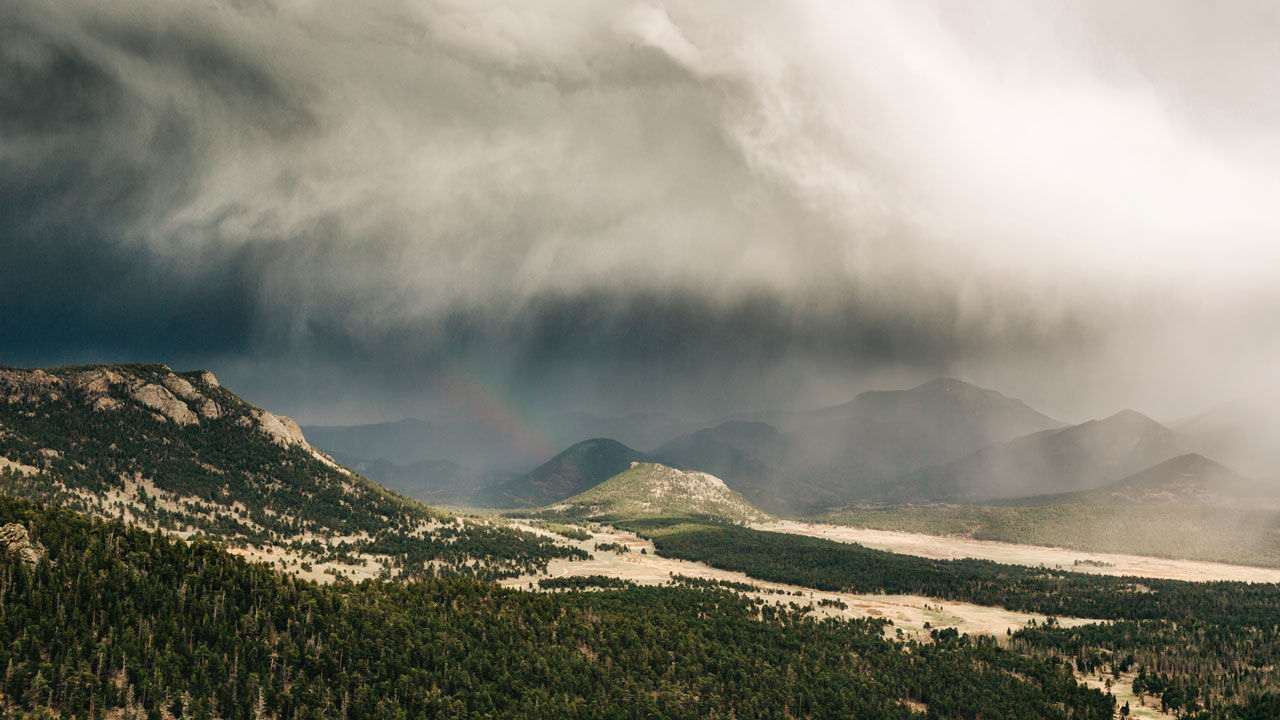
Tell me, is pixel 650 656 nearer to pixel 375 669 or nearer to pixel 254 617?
pixel 375 669

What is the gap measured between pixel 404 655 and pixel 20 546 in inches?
2473

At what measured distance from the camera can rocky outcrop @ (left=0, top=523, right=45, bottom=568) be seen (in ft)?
328

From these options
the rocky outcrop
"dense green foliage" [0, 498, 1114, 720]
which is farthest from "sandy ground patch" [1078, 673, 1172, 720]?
the rocky outcrop

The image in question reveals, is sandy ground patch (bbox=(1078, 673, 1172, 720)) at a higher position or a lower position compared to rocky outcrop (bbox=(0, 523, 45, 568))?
lower

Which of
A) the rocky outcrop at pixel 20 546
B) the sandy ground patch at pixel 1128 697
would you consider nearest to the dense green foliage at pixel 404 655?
the rocky outcrop at pixel 20 546

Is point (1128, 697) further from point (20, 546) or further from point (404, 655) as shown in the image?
point (20, 546)

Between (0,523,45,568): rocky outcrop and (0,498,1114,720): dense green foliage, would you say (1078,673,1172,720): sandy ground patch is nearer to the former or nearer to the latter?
(0,498,1114,720): dense green foliage

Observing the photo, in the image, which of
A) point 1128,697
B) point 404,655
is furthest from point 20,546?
point 1128,697

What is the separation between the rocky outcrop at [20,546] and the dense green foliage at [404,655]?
2.42 m

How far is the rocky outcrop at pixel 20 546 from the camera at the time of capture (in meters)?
99.9

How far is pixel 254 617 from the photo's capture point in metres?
108

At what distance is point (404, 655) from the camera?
114000mm

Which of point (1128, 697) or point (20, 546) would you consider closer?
point (20, 546)

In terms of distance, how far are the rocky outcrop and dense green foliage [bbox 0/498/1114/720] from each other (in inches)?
95.3
